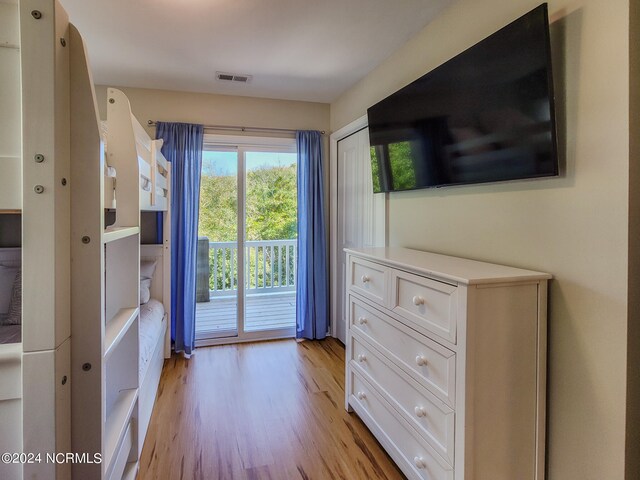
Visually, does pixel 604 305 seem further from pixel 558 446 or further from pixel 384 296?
pixel 384 296

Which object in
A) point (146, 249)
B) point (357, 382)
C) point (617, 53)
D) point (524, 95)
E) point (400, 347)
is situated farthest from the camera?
point (146, 249)

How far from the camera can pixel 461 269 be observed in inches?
57.4

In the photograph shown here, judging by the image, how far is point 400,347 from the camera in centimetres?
168

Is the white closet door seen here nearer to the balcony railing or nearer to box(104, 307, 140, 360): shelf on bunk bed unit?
the balcony railing

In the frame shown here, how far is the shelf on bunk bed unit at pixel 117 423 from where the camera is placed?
1278 millimetres

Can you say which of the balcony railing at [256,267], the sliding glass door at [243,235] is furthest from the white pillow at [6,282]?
the balcony railing at [256,267]

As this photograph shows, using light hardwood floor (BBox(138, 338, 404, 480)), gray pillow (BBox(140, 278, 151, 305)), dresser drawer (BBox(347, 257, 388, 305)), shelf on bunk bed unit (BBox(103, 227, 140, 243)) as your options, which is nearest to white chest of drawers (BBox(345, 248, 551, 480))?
dresser drawer (BBox(347, 257, 388, 305))

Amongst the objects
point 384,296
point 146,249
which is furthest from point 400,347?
point 146,249

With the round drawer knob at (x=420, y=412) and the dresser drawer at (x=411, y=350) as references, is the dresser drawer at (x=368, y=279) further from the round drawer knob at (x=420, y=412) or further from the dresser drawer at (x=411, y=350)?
the round drawer knob at (x=420, y=412)

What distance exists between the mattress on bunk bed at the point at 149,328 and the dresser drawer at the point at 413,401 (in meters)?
1.21

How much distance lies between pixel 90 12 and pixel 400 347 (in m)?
2.42

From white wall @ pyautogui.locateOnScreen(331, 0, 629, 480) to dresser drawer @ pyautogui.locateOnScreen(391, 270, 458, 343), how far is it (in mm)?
402

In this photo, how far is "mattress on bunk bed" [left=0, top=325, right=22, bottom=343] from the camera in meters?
1.87

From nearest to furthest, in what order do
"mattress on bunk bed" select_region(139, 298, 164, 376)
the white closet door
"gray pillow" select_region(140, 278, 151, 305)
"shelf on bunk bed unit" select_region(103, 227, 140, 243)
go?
1. "shelf on bunk bed unit" select_region(103, 227, 140, 243)
2. "mattress on bunk bed" select_region(139, 298, 164, 376)
3. "gray pillow" select_region(140, 278, 151, 305)
4. the white closet door
